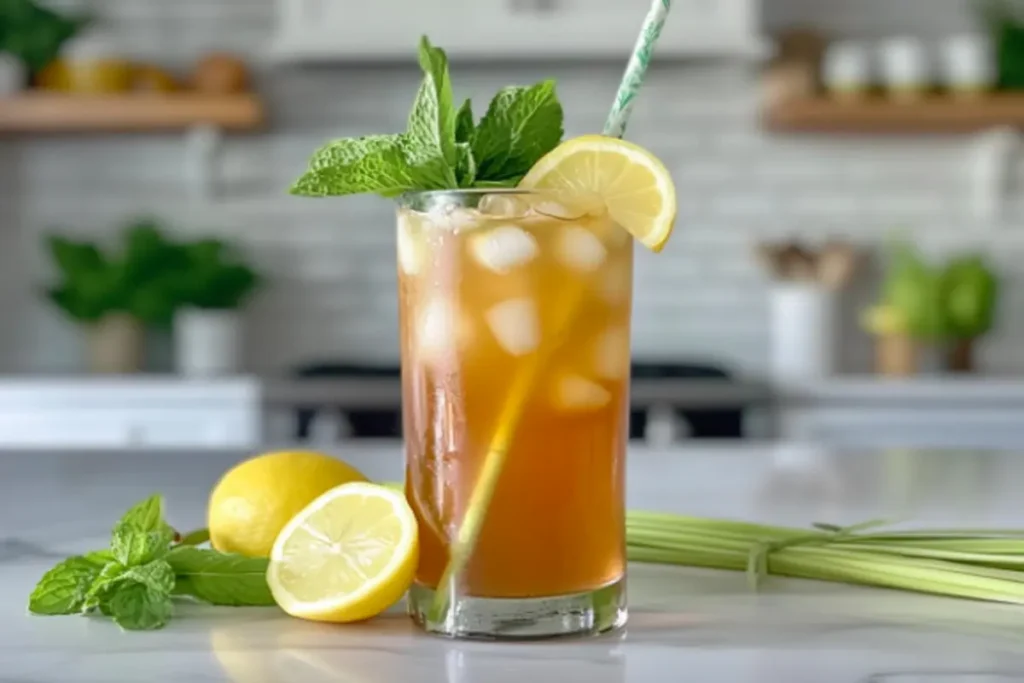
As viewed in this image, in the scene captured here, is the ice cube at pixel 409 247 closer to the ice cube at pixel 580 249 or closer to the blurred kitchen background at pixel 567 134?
the ice cube at pixel 580 249

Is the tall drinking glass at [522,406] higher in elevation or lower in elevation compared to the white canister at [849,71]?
lower

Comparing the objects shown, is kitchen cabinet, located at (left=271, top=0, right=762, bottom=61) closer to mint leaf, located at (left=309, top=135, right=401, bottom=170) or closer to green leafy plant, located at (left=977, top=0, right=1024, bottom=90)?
green leafy plant, located at (left=977, top=0, right=1024, bottom=90)

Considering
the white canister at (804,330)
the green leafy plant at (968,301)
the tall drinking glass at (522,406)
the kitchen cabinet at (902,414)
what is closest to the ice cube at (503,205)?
the tall drinking glass at (522,406)

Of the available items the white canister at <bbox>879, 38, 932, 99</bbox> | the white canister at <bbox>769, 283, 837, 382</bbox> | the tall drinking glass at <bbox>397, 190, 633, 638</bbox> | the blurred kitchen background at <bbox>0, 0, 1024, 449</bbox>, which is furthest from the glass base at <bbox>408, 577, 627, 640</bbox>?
the white canister at <bbox>879, 38, 932, 99</bbox>

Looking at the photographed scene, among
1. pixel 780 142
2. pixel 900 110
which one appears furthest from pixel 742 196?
pixel 900 110

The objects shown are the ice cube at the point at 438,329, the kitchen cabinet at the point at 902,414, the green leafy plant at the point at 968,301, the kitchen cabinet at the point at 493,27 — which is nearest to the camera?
the ice cube at the point at 438,329
